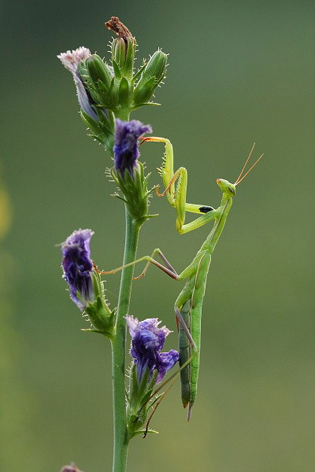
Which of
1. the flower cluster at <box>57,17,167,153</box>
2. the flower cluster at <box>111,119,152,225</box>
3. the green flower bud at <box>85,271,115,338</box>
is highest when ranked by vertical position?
the flower cluster at <box>57,17,167,153</box>

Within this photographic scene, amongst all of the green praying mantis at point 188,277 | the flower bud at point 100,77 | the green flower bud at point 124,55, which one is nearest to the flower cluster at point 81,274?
the green praying mantis at point 188,277

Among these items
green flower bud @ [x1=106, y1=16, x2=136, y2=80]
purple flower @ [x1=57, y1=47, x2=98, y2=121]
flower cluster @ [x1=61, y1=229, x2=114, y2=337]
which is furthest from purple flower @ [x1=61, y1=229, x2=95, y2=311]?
green flower bud @ [x1=106, y1=16, x2=136, y2=80]

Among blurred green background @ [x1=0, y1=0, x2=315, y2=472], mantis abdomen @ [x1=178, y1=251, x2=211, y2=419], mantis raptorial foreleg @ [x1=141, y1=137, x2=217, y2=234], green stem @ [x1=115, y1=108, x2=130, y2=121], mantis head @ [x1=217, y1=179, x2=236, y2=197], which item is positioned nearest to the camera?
green stem @ [x1=115, y1=108, x2=130, y2=121]

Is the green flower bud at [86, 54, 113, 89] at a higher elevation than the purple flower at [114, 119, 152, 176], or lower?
higher

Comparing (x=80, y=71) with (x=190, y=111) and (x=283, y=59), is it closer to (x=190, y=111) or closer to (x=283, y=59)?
(x=190, y=111)

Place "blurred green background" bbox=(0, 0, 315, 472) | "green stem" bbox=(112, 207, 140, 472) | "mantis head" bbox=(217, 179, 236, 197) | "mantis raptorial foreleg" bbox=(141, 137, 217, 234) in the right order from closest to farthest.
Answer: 1. "green stem" bbox=(112, 207, 140, 472)
2. "mantis raptorial foreleg" bbox=(141, 137, 217, 234)
3. "mantis head" bbox=(217, 179, 236, 197)
4. "blurred green background" bbox=(0, 0, 315, 472)

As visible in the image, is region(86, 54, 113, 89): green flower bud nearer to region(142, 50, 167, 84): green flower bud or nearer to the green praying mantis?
region(142, 50, 167, 84): green flower bud

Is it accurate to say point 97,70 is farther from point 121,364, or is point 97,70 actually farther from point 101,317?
point 121,364

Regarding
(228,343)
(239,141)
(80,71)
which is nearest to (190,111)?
(239,141)
